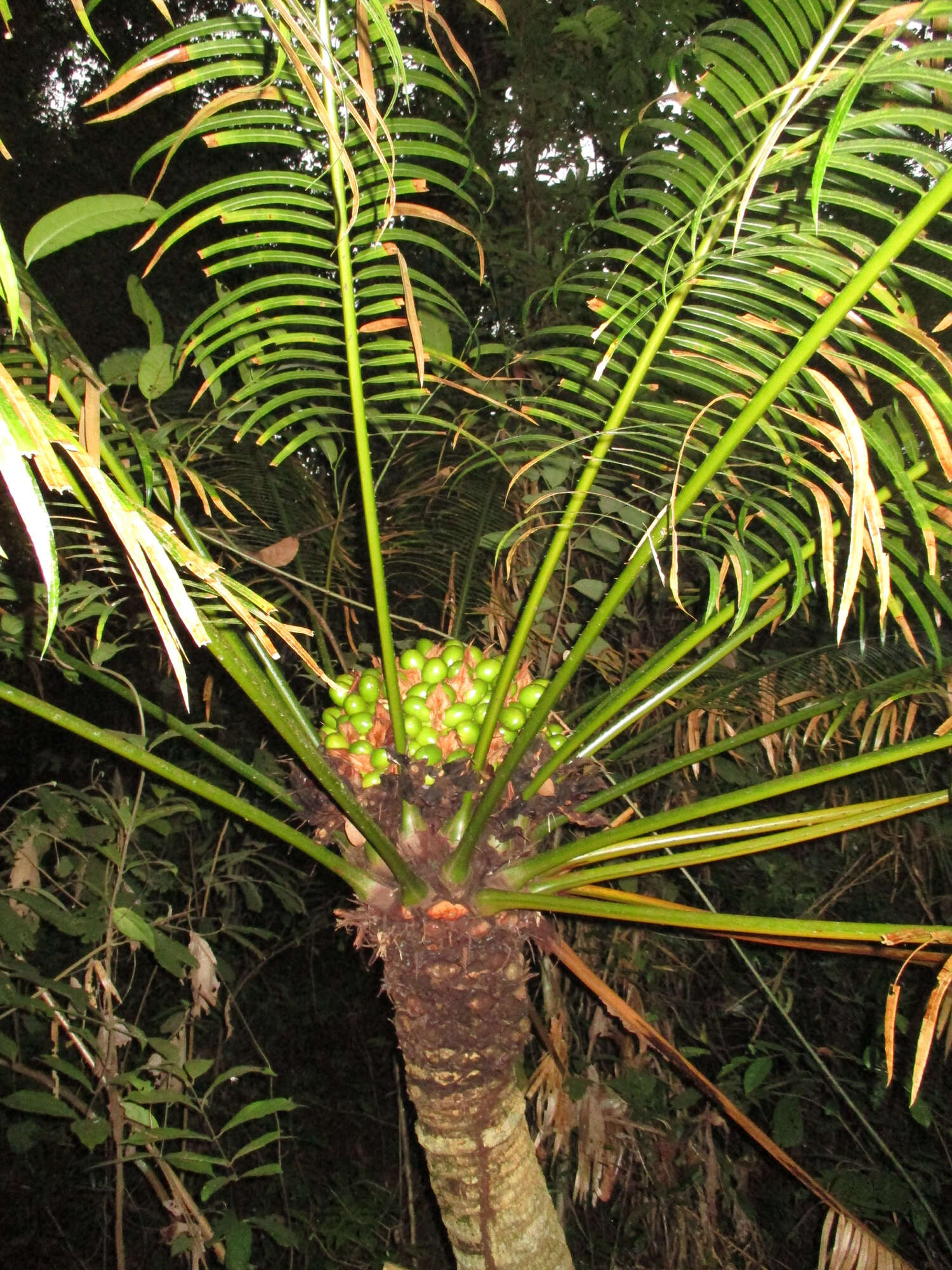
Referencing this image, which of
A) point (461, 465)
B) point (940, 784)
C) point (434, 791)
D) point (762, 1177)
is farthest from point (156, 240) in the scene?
point (762, 1177)

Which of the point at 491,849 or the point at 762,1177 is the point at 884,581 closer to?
the point at 491,849

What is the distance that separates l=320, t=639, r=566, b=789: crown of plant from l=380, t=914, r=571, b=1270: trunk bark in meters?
0.24

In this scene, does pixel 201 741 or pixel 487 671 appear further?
pixel 487 671

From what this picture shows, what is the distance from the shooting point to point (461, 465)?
162 centimetres

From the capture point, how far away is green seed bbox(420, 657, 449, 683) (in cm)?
138

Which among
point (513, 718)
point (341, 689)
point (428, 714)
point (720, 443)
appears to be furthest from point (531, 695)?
point (720, 443)

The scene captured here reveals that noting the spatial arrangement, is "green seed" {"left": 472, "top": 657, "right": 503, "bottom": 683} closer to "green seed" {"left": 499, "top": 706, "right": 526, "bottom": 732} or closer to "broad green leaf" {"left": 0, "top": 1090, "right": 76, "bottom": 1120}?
"green seed" {"left": 499, "top": 706, "right": 526, "bottom": 732}

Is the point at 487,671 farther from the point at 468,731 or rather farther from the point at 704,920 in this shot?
the point at 704,920

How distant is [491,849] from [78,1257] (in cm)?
275

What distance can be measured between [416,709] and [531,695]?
0.20 m

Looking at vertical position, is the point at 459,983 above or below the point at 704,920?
below

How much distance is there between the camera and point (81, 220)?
91 cm

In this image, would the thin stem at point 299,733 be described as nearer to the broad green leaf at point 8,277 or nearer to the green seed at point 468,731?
the green seed at point 468,731

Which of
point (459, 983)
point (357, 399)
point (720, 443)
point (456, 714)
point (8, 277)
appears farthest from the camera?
point (456, 714)
